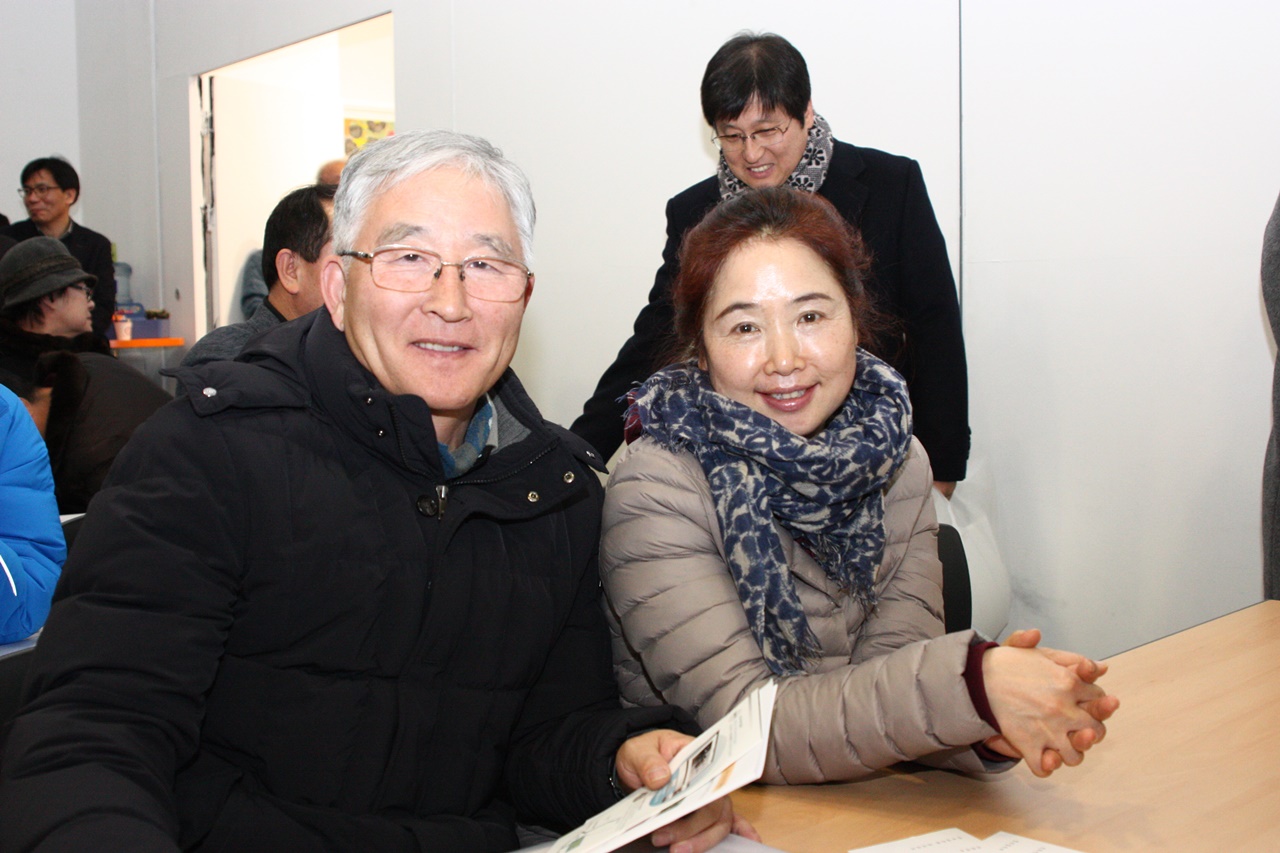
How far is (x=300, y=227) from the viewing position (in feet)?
10.0

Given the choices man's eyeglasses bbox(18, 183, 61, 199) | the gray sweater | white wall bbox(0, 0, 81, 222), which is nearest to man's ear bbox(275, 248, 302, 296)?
the gray sweater

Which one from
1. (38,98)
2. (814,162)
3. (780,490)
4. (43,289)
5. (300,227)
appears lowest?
(780,490)

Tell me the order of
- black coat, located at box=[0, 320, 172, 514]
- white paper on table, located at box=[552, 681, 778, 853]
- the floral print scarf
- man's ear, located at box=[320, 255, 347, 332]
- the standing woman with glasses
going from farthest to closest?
black coat, located at box=[0, 320, 172, 514] → the floral print scarf → man's ear, located at box=[320, 255, 347, 332] → the standing woman with glasses → white paper on table, located at box=[552, 681, 778, 853]

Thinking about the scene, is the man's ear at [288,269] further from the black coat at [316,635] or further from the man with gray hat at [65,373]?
the black coat at [316,635]

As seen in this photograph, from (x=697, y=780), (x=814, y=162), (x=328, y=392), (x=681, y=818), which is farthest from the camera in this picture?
(x=814, y=162)

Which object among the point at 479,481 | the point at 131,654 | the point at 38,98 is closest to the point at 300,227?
the point at 479,481

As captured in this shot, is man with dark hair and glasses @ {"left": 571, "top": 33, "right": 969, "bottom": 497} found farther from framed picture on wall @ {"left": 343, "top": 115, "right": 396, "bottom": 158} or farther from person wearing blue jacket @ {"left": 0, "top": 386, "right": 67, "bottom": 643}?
framed picture on wall @ {"left": 343, "top": 115, "right": 396, "bottom": 158}

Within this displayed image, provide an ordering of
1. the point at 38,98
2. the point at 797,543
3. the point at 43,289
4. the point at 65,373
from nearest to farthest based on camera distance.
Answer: the point at 797,543 < the point at 65,373 < the point at 43,289 < the point at 38,98

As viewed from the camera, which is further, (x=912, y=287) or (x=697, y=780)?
(x=912, y=287)

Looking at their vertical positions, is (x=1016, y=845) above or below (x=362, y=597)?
below

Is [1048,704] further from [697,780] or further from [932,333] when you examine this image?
[932,333]

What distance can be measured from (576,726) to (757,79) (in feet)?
5.66

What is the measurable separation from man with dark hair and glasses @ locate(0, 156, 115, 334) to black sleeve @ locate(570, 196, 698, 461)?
4844 millimetres

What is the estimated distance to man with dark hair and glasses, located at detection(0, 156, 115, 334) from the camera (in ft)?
21.8
